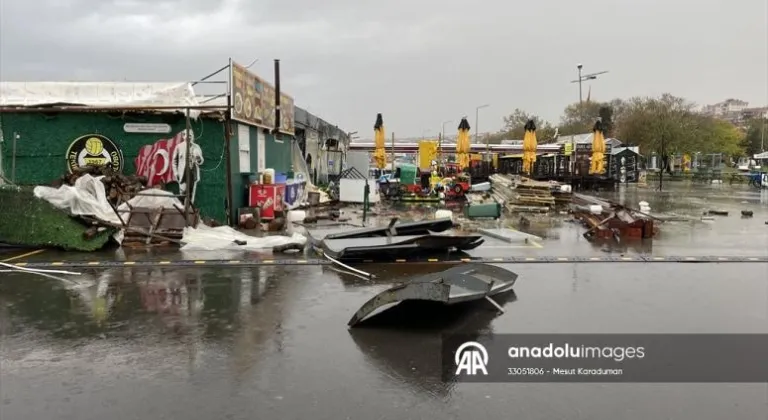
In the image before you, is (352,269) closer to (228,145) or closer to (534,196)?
(228,145)

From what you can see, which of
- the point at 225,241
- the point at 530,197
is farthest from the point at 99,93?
the point at 530,197

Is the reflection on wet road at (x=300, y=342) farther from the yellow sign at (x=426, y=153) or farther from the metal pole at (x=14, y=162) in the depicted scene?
the yellow sign at (x=426, y=153)

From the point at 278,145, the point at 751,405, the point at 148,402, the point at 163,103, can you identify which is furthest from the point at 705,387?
the point at 278,145

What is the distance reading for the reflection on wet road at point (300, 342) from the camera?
452cm

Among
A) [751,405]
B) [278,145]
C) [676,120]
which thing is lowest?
[751,405]

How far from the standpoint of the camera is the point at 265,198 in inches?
666

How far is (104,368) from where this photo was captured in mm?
5281

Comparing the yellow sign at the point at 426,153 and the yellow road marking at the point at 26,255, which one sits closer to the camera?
the yellow road marking at the point at 26,255

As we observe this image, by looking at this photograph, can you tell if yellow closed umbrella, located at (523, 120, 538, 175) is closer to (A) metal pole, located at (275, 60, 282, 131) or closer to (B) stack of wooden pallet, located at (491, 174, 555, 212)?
(B) stack of wooden pallet, located at (491, 174, 555, 212)

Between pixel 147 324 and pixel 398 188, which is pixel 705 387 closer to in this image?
pixel 147 324

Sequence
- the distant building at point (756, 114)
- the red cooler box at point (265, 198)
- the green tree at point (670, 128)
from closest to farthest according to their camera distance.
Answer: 1. the red cooler box at point (265, 198)
2. the green tree at point (670, 128)
3. the distant building at point (756, 114)

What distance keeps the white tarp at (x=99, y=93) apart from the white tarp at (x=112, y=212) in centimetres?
323

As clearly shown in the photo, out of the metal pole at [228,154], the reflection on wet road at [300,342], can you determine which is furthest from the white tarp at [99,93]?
the reflection on wet road at [300,342]

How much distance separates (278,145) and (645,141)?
52.3 metres
